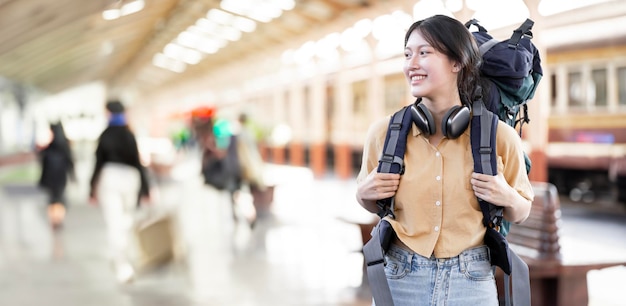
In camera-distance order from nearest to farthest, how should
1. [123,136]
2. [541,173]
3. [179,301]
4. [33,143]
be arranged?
[179,301], [123,136], [541,173], [33,143]

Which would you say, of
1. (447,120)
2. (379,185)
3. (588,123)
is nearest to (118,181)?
(379,185)

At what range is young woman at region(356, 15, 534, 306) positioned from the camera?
181 cm

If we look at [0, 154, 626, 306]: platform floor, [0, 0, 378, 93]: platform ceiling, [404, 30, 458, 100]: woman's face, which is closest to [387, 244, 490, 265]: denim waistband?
[404, 30, 458, 100]: woman's face

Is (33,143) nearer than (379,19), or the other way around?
(379,19)

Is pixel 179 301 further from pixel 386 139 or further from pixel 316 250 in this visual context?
pixel 386 139

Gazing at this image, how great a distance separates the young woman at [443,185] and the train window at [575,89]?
345 inches

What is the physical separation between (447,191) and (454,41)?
38cm

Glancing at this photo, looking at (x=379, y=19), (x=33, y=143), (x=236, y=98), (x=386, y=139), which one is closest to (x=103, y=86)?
(x=236, y=98)

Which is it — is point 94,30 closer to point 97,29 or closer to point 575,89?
point 97,29

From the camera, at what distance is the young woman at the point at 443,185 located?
1.81m

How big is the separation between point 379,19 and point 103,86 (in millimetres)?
35293

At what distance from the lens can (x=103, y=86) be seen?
145 feet

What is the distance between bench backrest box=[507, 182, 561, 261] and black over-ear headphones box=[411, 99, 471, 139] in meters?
2.34

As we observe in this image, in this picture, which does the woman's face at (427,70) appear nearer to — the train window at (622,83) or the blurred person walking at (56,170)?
the train window at (622,83)
